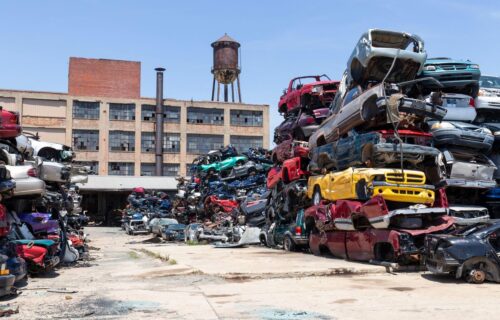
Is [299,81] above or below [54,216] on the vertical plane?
above

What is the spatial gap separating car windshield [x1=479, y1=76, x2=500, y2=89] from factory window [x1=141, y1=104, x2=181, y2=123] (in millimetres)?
49385

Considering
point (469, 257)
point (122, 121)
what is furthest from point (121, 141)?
point (469, 257)

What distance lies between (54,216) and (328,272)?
7176mm

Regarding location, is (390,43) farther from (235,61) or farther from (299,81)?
(235,61)

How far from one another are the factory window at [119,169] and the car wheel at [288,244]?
46.2m

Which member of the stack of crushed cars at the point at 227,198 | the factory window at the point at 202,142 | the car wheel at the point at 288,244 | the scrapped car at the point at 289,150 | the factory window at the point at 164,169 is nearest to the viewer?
the car wheel at the point at 288,244

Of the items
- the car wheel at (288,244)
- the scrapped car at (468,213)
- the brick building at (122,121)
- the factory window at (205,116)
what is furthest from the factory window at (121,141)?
the scrapped car at (468,213)

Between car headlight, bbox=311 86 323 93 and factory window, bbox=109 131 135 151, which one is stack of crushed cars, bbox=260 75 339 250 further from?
factory window, bbox=109 131 135 151

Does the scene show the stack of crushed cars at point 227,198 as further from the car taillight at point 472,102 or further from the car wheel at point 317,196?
the car taillight at point 472,102

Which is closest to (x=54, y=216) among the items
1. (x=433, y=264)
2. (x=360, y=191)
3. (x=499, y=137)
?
(x=360, y=191)

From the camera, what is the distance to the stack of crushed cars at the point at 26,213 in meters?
9.60

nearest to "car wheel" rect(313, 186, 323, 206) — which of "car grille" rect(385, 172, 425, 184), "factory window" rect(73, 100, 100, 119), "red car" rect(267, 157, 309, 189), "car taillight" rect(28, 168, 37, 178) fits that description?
"red car" rect(267, 157, 309, 189)

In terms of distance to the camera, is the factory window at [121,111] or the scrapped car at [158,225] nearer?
the scrapped car at [158,225]

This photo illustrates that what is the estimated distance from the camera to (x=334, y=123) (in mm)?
16922
